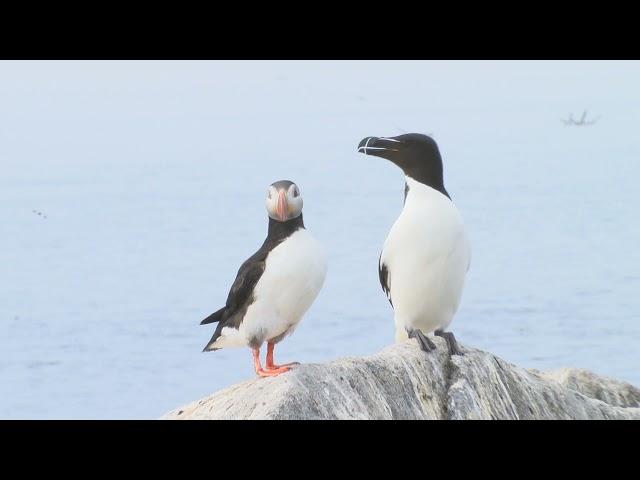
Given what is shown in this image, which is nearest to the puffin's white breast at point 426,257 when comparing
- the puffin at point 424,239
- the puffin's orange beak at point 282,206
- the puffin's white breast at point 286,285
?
the puffin at point 424,239

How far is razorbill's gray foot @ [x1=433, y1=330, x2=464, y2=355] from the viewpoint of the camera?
7.93 metres

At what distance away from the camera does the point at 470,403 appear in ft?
25.0

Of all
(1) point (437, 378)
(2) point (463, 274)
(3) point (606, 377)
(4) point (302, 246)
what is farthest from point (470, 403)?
(3) point (606, 377)

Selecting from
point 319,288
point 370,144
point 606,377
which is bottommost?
point 606,377

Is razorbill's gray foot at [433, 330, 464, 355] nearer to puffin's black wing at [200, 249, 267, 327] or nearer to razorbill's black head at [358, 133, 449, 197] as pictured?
razorbill's black head at [358, 133, 449, 197]

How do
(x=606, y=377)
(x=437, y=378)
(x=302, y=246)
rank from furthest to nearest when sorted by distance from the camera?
(x=606, y=377), (x=437, y=378), (x=302, y=246)

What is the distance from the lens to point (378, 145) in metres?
7.92

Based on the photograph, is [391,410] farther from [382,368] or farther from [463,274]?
[463,274]

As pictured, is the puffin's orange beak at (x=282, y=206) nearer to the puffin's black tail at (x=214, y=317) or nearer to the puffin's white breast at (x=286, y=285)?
the puffin's white breast at (x=286, y=285)

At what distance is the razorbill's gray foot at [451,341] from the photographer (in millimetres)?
7934

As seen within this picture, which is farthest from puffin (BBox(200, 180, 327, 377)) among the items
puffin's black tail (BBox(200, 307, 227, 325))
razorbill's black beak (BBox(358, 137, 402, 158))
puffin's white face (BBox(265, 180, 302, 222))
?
razorbill's black beak (BBox(358, 137, 402, 158))

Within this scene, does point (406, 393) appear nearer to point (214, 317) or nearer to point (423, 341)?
point (423, 341)

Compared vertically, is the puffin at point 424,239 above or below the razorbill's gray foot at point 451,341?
above

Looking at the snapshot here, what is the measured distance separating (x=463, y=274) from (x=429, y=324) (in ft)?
1.22
